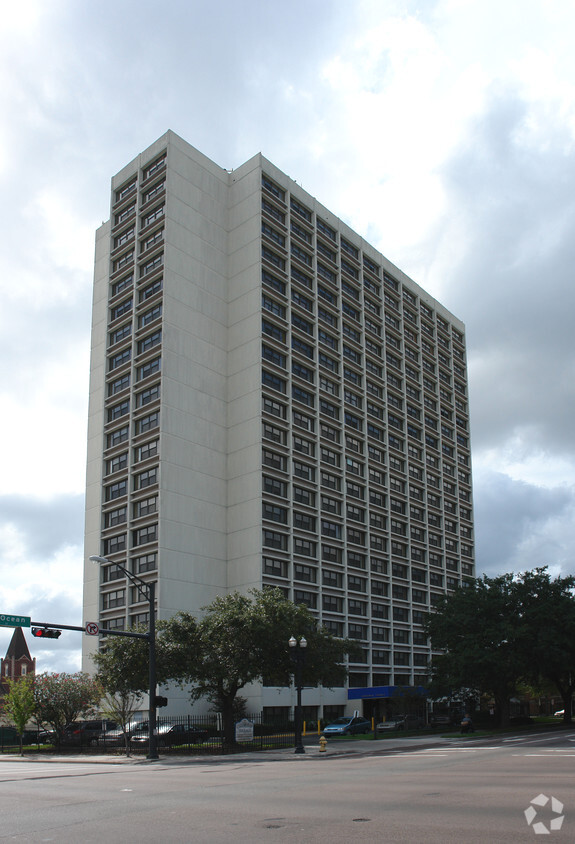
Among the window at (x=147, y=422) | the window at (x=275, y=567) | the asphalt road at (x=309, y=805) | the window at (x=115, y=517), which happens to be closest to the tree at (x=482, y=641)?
the window at (x=275, y=567)

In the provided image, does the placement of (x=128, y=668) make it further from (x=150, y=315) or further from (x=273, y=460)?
(x=150, y=315)

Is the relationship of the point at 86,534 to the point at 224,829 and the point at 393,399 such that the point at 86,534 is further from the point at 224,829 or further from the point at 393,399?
the point at 224,829

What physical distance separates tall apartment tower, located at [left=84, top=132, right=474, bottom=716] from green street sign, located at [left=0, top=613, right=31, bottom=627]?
25.1m

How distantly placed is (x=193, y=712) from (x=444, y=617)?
21.5 meters

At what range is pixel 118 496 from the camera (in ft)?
221

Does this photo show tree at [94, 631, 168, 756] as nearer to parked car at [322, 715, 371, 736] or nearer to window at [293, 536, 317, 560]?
parked car at [322, 715, 371, 736]

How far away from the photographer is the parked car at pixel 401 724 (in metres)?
55.1

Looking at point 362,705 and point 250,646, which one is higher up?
point 250,646

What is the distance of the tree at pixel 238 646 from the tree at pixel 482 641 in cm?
1442

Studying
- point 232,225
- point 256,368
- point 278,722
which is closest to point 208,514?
point 256,368

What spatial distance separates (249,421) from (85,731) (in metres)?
28.3

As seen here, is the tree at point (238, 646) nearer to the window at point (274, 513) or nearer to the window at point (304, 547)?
the window at point (274, 513)

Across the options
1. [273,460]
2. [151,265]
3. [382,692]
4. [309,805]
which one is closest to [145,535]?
[273,460]

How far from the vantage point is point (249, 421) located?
67875 mm
